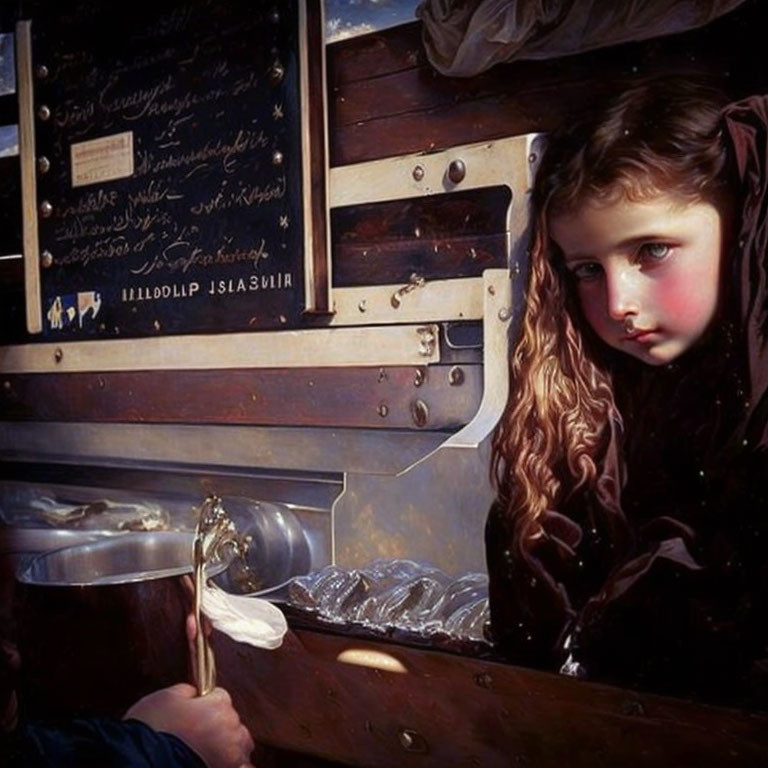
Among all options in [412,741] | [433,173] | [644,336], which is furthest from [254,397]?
[644,336]

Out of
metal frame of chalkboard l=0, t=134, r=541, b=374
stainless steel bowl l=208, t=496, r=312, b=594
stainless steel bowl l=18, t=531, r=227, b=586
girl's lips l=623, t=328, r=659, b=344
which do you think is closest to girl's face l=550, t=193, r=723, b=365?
girl's lips l=623, t=328, r=659, b=344

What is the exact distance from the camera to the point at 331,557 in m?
1.65

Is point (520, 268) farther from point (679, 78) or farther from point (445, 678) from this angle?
point (445, 678)

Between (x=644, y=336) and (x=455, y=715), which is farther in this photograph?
(x=455, y=715)

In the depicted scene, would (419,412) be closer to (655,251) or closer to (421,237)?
(421,237)

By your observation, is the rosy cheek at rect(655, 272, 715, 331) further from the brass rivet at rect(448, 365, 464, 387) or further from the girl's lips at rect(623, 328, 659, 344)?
the brass rivet at rect(448, 365, 464, 387)

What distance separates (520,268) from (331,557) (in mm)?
551

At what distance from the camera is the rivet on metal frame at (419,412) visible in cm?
158

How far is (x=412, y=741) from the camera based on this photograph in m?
1.56

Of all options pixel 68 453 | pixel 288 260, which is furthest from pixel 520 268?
pixel 68 453

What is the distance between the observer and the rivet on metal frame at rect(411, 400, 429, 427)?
62.4 inches

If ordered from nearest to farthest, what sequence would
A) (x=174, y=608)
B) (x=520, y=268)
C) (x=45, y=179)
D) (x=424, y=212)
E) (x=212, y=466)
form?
(x=520, y=268)
(x=424, y=212)
(x=174, y=608)
(x=212, y=466)
(x=45, y=179)

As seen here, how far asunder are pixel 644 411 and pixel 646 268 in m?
0.19

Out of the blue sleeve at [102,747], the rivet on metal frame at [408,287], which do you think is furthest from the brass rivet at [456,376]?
the blue sleeve at [102,747]
